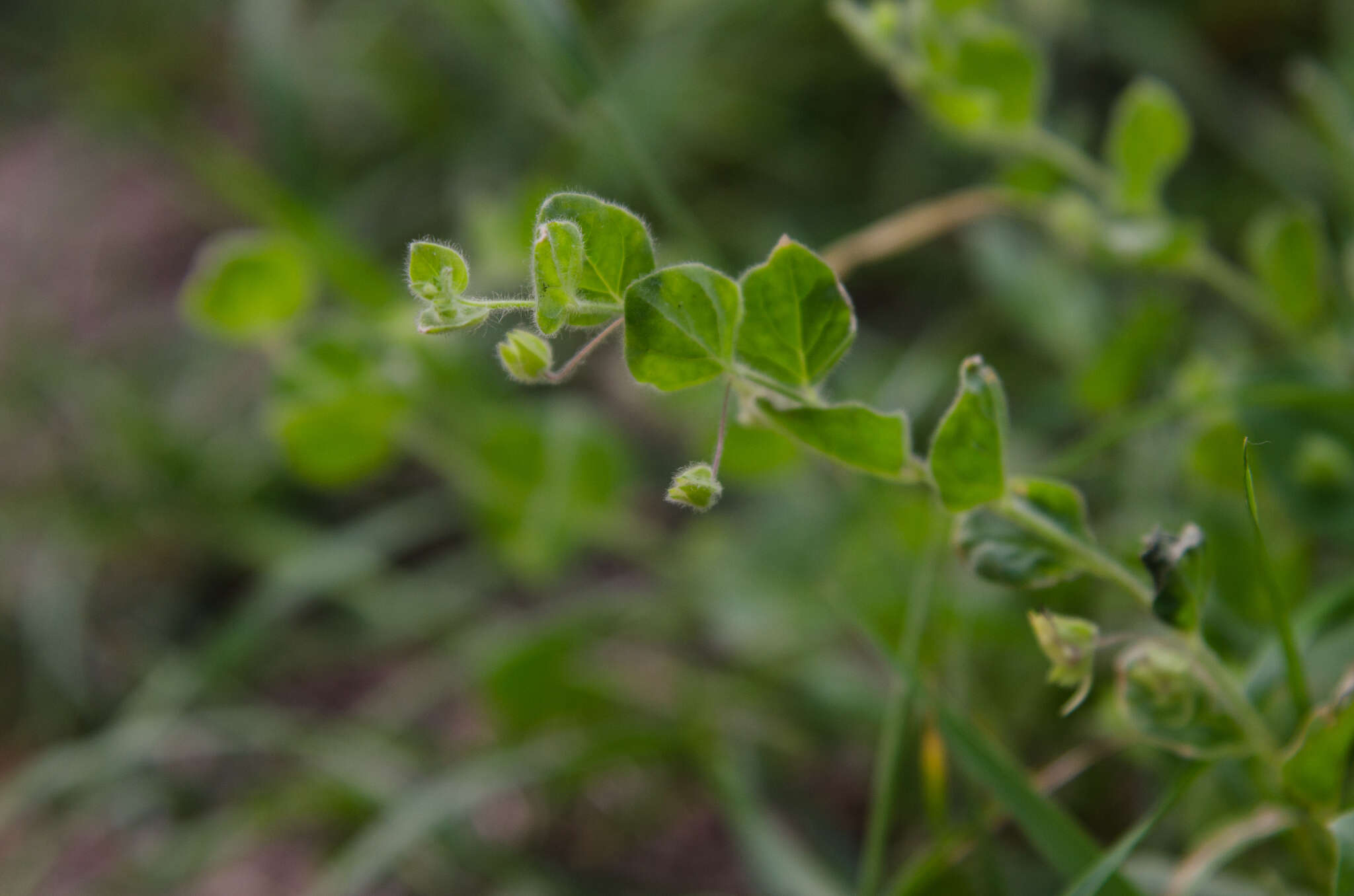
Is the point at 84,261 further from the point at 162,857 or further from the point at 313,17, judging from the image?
the point at 162,857

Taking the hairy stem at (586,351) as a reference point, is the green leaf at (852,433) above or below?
below

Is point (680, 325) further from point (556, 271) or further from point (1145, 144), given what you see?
point (1145, 144)

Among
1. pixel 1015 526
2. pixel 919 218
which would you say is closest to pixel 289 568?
pixel 919 218

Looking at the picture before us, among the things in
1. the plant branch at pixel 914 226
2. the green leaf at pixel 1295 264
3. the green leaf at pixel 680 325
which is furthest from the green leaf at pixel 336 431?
the green leaf at pixel 1295 264

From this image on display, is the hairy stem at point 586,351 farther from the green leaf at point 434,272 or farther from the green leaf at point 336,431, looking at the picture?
the green leaf at point 336,431

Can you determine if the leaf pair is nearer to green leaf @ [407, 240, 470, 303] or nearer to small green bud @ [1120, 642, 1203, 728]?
green leaf @ [407, 240, 470, 303]

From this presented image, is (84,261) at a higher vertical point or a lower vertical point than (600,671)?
higher

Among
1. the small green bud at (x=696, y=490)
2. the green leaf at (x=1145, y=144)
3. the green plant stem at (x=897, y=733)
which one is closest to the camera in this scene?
the small green bud at (x=696, y=490)
